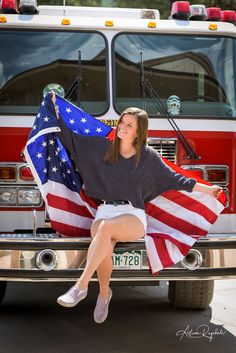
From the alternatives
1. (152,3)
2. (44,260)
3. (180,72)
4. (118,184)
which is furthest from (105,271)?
(152,3)

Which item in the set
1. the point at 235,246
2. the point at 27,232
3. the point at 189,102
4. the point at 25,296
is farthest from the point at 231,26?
the point at 25,296

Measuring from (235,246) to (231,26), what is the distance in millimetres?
2024

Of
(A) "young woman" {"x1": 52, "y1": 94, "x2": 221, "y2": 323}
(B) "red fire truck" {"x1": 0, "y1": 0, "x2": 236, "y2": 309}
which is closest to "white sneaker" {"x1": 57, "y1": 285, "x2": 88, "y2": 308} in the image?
(A) "young woman" {"x1": 52, "y1": 94, "x2": 221, "y2": 323}

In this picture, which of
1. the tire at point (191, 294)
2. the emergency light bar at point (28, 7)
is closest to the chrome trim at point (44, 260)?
the tire at point (191, 294)

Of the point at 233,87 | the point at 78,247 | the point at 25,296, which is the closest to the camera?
the point at 78,247

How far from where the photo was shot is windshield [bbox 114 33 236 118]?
602cm

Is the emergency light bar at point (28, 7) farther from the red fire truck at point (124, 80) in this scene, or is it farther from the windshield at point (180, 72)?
the windshield at point (180, 72)

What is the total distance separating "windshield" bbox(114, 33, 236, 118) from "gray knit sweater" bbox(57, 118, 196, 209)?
86 centimetres

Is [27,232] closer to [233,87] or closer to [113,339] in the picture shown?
[113,339]

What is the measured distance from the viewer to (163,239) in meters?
5.10

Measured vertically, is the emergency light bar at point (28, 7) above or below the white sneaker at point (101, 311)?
above

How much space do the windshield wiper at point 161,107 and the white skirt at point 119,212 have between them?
1026 millimetres
